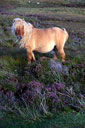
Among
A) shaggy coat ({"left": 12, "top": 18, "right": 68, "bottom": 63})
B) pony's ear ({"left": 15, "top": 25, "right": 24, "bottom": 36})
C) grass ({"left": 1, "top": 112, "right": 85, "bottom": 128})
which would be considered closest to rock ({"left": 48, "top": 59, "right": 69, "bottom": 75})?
shaggy coat ({"left": 12, "top": 18, "right": 68, "bottom": 63})

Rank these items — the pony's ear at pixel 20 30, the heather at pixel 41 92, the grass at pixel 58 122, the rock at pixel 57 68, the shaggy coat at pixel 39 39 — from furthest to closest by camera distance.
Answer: the shaggy coat at pixel 39 39
the rock at pixel 57 68
the pony's ear at pixel 20 30
the heather at pixel 41 92
the grass at pixel 58 122

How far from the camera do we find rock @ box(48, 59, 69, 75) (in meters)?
8.11

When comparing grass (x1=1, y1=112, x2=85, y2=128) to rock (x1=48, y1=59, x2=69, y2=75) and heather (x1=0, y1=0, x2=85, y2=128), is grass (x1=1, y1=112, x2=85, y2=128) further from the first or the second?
rock (x1=48, y1=59, x2=69, y2=75)

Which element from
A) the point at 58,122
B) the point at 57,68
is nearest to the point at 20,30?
the point at 57,68

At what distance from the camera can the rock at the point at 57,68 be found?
811 centimetres

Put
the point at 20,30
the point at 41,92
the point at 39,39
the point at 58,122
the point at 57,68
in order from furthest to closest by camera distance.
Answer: the point at 39,39 → the point at 57,68 → the point at 20,30 → the point at 41,92 → the point at 58,122

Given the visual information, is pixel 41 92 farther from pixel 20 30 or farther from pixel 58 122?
pixel 20 30

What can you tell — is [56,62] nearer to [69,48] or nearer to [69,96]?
[69,96]

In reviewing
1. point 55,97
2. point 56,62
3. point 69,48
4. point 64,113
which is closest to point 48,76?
point 56,62

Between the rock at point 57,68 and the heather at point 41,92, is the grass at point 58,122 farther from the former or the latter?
the rock at point 57,68

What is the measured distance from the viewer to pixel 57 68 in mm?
8211

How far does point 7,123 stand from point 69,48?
6.75 meters

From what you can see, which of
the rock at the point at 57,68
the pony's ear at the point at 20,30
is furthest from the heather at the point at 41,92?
the pony's ear at the point at 20,30

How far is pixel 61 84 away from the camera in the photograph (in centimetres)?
717
